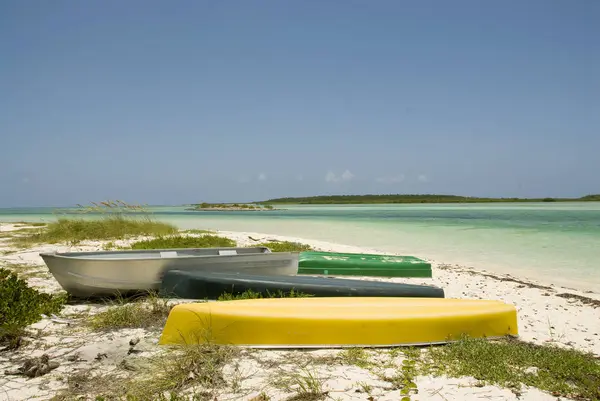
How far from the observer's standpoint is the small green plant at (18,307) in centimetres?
399

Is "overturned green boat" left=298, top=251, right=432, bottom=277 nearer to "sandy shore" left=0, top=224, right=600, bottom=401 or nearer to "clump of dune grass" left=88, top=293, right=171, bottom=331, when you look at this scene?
"sandy shore" left=0, top=224, right=600, bottom=401

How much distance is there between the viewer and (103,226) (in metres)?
14.0

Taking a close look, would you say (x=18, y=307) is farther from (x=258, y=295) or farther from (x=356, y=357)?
(x=356, y=357)

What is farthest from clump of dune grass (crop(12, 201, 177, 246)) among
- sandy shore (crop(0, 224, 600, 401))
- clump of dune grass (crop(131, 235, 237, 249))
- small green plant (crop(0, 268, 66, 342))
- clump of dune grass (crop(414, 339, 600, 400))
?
clump of dune grass (crop(414, 339, 600, 400))

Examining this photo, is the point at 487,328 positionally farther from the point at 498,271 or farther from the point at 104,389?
the point at 498,271

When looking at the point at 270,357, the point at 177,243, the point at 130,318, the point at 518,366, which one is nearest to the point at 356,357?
the point at 270,357

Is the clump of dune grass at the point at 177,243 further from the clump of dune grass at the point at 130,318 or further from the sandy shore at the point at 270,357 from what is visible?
the clump of dune grass at the point at 130,318

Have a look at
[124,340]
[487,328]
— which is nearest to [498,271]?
[487,328]

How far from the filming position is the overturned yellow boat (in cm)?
392

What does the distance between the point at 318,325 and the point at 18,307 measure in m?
3.23

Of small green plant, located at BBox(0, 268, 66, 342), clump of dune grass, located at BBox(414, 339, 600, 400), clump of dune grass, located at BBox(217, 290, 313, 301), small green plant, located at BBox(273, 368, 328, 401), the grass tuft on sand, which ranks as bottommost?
clump of dune grass, located at BBox(414, 339, 600, 400)

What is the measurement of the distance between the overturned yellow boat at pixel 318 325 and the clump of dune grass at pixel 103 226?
1005 centimetres

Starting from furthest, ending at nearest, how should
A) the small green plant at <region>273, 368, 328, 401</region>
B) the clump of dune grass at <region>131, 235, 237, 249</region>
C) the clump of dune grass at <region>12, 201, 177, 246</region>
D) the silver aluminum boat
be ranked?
the clump of dune grass at <region>12, 201, 177, 246</region> → the clump of dune grass at <region>131, 235, 237, 249</region> → the silver aluminum boat → the small green plant at <region>273, 368, 328, 401</region>

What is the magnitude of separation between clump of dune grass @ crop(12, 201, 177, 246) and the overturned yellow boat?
33.0 feet
